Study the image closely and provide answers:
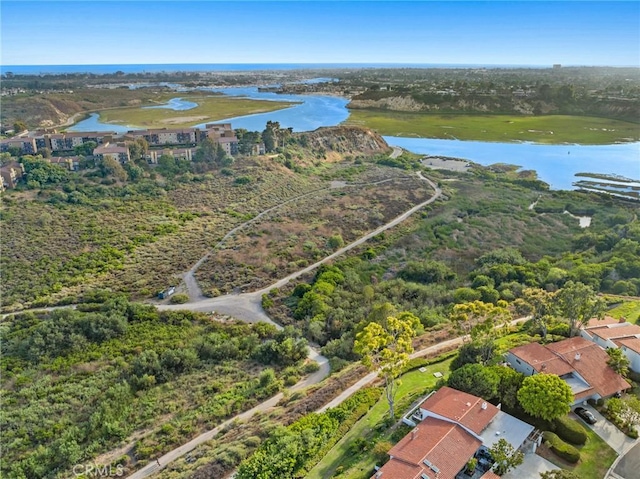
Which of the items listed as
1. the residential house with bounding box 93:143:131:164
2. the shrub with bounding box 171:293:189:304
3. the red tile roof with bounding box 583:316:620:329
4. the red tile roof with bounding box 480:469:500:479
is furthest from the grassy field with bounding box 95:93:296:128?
the red tile roof with bounding box 480:469:500:479

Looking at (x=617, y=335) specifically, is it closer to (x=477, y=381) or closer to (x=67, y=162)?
(x=477, y=381)

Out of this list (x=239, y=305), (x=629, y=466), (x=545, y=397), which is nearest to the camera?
(x=629, y=466)

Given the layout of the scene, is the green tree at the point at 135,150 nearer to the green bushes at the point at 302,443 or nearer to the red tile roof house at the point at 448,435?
the green bushes at the point at 302,443

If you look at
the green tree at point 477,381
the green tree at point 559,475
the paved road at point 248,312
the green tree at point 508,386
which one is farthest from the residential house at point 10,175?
the green tree at point 559,475

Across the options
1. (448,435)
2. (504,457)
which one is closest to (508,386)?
(504,457)

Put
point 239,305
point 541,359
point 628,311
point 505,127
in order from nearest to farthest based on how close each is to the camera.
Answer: point 541,359 → point 628,311 → point 239,305 → point 505,127
